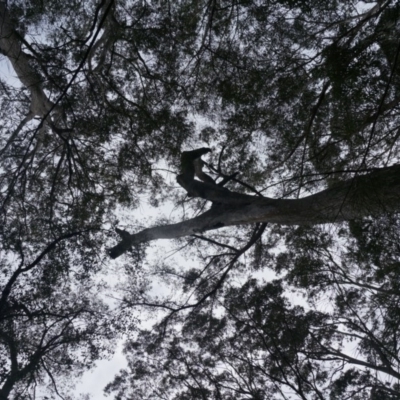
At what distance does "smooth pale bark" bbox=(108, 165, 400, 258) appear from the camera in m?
3.62

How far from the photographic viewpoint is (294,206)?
466 centimetres

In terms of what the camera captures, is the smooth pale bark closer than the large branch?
Yes

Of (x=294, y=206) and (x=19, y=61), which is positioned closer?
(x=294, y=206)

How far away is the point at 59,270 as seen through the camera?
20.5ft

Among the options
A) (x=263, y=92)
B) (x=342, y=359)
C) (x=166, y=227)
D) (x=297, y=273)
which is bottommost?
(x=342, y=359)

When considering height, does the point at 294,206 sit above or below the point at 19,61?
below

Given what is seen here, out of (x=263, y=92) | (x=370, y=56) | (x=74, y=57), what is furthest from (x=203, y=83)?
(x=370, y=56)

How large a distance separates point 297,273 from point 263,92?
9.67 feet

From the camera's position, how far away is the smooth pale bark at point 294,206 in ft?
11.9

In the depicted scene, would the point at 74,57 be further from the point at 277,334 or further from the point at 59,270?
the point at 277,334

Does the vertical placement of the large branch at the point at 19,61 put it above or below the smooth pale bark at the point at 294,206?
above

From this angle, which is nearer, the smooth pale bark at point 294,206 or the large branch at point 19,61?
the smooth pale bark at point 294,206

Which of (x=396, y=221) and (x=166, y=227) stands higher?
(x=166, y=227)

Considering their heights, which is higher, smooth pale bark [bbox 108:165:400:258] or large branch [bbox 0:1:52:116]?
large branch [bbox 0:1:52:116]
